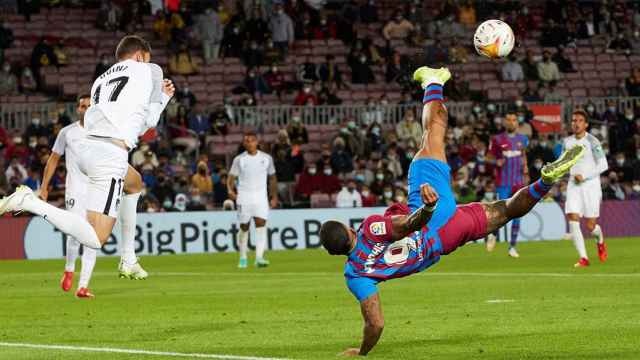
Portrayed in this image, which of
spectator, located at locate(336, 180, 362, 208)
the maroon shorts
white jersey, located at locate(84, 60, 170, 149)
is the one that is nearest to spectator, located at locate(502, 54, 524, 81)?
spectator, located at locate(336, 180, 362, 208)

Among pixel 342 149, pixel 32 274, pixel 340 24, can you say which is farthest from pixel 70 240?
pixel 340 24

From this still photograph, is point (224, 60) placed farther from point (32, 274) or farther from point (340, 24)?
point (32, 274)

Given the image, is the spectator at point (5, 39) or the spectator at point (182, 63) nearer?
the spectator at point (5, 39)

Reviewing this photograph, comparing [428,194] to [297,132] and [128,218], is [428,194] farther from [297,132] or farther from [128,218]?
[297,132]

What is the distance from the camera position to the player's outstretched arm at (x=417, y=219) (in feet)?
32.9

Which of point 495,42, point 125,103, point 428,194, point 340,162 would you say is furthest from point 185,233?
point 428,194

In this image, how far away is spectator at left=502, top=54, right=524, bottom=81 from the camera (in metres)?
43.4

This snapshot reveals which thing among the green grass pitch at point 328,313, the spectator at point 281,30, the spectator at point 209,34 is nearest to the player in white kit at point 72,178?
the green grass pitch at point 328,313

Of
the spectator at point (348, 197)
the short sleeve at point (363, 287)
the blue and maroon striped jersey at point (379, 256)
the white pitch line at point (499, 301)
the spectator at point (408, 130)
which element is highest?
the blue and maroon striped jersey at point (379, 256)

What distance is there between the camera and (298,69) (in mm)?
41656

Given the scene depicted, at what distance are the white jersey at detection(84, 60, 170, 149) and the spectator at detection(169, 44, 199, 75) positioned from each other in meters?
26.8

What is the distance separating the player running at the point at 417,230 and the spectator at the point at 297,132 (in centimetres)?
2536

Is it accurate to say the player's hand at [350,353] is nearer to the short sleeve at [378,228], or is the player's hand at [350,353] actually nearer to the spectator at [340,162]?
the short sleeve at [378,228]

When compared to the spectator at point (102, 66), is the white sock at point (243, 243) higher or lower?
lower
